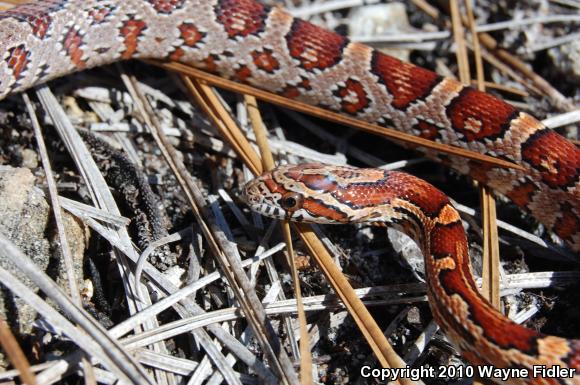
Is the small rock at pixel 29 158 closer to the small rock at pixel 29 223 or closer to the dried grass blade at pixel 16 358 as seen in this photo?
the small rock at pixel 29 223

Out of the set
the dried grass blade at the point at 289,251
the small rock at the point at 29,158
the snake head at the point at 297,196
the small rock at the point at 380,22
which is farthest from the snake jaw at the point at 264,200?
the small rock at the point at 380,22

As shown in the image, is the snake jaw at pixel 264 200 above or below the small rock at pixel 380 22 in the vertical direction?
below

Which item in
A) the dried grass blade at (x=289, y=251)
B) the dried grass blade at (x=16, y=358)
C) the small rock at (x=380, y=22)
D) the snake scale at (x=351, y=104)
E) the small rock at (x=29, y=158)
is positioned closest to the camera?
the dried grass blade at (x=16, y=358)

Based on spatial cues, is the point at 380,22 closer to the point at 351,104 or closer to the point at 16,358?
the point at 351,104

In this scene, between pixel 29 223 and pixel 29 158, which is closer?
pixel 29 223

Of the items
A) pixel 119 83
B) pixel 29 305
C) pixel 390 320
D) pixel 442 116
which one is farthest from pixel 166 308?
pixel 442 116

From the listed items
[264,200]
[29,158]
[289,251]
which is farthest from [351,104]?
[29,158]

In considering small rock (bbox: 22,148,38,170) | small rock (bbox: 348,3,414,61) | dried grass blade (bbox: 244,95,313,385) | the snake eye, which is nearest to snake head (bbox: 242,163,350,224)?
the snake eye
